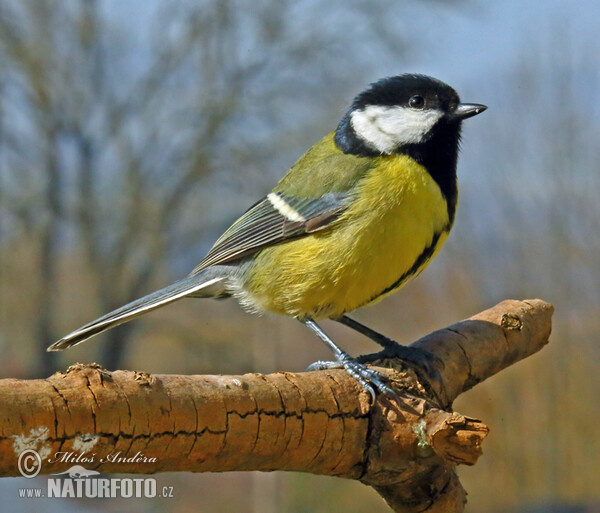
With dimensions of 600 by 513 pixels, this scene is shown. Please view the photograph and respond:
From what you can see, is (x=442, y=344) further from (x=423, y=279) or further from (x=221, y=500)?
(x=221, y=500)

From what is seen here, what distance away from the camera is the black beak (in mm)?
1585

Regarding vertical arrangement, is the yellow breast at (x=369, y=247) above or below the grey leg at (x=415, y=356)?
above

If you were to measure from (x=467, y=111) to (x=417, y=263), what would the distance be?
0.37 m

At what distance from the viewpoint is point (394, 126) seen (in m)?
1.59

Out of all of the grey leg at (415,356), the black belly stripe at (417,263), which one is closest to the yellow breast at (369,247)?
the black belly stripe at (417,263)

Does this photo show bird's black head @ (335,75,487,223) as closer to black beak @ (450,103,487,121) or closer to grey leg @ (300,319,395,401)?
black beak @ (450,103,487,121)

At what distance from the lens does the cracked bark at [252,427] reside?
882 mm

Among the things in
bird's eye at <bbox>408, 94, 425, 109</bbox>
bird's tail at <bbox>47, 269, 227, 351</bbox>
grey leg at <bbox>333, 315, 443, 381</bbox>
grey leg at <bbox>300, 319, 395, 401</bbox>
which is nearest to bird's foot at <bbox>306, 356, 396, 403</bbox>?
grey leg at <bbox>300, 319, 395, 401</bbox>

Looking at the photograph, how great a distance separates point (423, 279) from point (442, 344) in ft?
9.61

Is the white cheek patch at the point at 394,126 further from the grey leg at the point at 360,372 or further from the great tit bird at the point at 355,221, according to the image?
the grey leg at the point at 360,372

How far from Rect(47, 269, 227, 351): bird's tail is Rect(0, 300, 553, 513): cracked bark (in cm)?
50

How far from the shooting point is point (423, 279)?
4.44 metres

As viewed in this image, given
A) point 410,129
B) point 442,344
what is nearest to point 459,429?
point 442,344

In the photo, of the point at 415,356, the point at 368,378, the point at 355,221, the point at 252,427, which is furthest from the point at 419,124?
the point at 252,427
